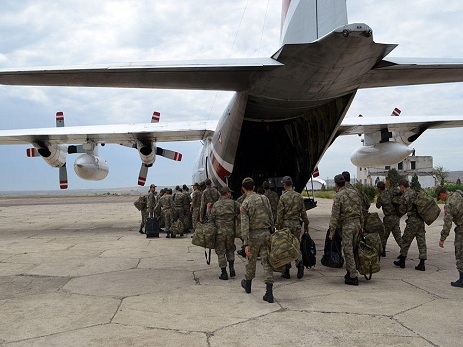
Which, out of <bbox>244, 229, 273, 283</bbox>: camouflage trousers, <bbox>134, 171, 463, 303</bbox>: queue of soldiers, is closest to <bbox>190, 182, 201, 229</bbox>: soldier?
<bbox>134, 171, 463, 303</bbox>: queue of soldiers

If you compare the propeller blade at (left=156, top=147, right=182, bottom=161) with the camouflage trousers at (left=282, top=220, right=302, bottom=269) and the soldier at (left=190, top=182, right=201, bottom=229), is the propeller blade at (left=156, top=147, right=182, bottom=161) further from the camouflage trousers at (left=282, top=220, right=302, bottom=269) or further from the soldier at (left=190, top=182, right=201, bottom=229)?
the camouflage trousers at (left=282, top=220, right=302, bottom=269)

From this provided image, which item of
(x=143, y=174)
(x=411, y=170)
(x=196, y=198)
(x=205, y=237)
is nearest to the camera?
(x=205, y=237)

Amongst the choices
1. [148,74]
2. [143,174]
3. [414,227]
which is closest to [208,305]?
[148,74]

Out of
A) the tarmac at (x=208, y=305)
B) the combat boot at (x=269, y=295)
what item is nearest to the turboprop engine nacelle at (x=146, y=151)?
the tarmac at (x=208, y=305)

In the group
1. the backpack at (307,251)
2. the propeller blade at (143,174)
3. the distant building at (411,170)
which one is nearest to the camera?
the backpack at (307,251)

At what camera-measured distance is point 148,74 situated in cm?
583

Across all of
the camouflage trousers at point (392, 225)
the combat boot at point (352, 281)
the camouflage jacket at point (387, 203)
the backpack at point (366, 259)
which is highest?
the camouflage jacket at point (387, 203)

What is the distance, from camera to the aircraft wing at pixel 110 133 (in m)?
14.2

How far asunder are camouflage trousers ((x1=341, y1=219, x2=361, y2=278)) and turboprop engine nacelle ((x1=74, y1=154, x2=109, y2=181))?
38.7ft

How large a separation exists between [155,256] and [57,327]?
4285 mm

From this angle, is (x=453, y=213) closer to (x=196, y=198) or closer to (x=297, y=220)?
(x=297, y=220)

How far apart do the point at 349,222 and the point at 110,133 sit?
10.6m

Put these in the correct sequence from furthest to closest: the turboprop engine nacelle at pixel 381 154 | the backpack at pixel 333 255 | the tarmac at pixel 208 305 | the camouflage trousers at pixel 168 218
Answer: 1. the turboprop engine nacelle at pixel 381 154
2. the camouflage trousers at pixel 168 218
3. the backpack at pixel 333 255
4. the tarmac at pixel 208 305

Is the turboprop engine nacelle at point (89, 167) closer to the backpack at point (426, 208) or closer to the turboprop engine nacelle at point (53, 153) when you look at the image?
the turboprop engine nacelle at point (53, 153)
